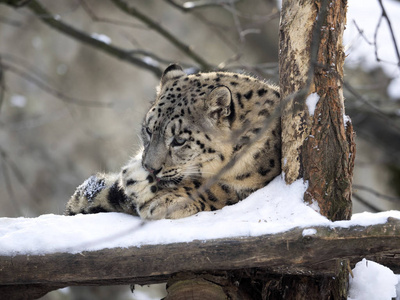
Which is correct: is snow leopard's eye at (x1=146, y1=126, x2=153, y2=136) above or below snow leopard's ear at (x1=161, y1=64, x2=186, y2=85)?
below

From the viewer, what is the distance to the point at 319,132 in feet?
12.3

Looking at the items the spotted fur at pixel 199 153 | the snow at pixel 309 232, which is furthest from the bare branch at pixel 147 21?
the snow at pixel 309 232

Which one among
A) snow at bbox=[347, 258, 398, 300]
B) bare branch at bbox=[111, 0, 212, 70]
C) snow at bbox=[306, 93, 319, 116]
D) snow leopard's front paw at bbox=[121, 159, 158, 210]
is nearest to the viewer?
snow at bbox=[347, 258, 398, 300]

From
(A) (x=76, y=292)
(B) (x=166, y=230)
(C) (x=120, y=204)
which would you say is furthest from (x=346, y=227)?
(A) (x=76, y=292)

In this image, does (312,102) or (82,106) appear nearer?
(312,102)

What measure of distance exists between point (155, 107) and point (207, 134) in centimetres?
51

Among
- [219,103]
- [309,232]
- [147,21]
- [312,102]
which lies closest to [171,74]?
[219,103]

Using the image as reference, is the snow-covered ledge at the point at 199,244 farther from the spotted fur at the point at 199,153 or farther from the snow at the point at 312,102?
the snow at the point at 312,102

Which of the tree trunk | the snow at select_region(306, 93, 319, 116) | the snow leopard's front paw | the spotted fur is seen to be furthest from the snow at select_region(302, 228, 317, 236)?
A: the snow leopard's front paw

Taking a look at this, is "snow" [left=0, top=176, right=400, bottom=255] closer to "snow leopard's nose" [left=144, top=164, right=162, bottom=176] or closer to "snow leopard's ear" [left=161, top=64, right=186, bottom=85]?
"snow leopard's nose" [left=144, top=164, right=162, bottom=176]

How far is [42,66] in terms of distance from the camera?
1212 cm

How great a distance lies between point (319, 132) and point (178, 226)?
111cm

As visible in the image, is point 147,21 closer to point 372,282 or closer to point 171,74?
point 171,74

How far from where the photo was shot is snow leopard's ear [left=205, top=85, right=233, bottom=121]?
4.29 m
